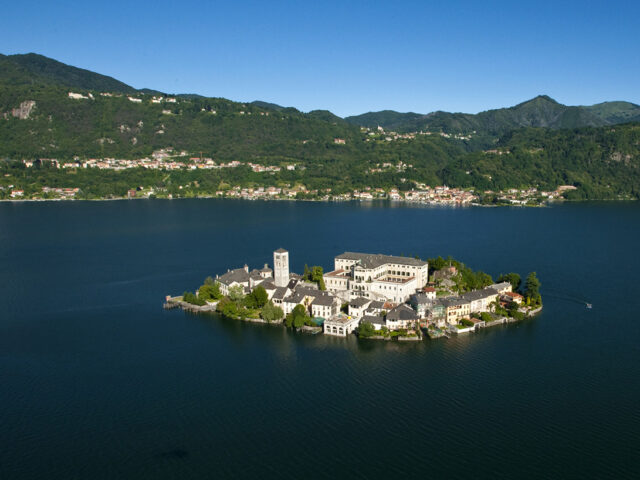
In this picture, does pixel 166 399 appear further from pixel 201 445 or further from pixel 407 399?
pixel 407 399

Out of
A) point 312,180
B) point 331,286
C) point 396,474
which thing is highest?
point 312,180

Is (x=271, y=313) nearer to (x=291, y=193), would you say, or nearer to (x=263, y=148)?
(x=291, y=193)

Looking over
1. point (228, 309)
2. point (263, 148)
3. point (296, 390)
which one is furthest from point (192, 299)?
point (263, 148)

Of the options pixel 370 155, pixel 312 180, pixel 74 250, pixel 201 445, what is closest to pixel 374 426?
pixel 201 445

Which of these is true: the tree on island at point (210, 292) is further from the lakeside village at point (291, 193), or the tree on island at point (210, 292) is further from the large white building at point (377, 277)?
the lakeside village at point (291, 193)

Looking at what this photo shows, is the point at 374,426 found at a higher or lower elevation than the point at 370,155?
lower

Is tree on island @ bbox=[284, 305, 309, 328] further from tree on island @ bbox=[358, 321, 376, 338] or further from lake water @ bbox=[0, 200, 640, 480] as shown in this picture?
tree on island @ bbox=[358, 321, 376, 338]

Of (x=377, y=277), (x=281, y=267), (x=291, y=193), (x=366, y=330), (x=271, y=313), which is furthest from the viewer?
(x=291, y=193)
